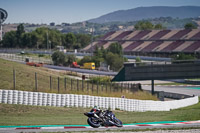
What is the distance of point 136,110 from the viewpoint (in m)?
34.2

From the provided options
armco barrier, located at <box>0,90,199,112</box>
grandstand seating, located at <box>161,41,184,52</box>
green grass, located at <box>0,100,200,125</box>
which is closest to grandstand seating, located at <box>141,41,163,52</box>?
grandstand seating, located at <box>161,41,184,52</box>

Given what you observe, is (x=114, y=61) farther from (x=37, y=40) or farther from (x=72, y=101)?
(x=72, y=101)

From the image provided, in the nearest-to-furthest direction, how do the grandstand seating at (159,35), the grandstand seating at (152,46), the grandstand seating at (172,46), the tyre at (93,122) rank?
the tyre at (93,122) → the grandstand seating at (172,46) → the grandstand seating at (152,46) → the grandstand seating at (159,35)

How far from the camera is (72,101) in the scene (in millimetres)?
30594

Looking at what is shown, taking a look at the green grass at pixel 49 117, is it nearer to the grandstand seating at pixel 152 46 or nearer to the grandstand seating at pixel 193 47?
the grandstand seating at pixel 193 47

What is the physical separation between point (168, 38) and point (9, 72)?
102223 mm

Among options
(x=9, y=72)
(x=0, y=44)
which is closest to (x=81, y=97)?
(x=9, y=72)

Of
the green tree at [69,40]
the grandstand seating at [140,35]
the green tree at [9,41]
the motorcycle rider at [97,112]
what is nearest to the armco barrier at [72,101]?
the motorcycle rider at [97,112]

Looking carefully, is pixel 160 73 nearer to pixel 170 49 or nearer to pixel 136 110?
pixel 136 110

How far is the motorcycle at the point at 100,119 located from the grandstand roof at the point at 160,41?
319ft

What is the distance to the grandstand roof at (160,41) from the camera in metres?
123

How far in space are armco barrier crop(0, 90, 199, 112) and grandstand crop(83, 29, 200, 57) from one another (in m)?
80.8

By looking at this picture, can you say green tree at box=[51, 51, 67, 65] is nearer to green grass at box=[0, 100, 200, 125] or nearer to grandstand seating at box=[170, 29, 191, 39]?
grandstand seating at box=[170, 29, 191, 39]

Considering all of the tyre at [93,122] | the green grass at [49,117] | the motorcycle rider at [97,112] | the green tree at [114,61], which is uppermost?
the motorcycle rider at [97,112]
